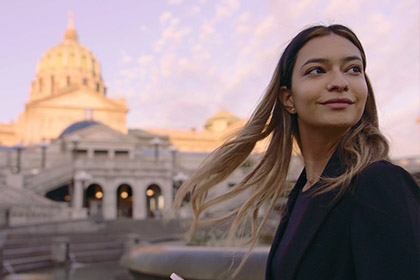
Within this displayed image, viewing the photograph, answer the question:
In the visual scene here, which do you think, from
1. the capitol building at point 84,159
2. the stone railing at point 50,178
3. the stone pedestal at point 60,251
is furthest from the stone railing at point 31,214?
the stone railing at point 50,178

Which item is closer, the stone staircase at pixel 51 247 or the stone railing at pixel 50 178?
the stone staircase at pixel 51 247

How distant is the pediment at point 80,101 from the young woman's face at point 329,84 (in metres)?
68.8

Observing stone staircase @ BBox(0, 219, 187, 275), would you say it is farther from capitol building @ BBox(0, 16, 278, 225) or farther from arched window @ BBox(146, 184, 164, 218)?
arched window @ BBox(146, 184, 164, 218)

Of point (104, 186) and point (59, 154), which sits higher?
point (59, 154)

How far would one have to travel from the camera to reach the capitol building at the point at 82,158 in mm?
36344

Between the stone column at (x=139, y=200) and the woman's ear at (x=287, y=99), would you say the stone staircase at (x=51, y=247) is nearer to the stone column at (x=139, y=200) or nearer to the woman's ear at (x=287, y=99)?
the woman's ear at (x=287, y=99)

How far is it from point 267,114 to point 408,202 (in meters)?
0.97

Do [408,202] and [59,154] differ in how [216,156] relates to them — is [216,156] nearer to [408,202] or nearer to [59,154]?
[408,202]

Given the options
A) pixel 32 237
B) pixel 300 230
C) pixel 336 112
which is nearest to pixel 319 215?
pixel 300 230

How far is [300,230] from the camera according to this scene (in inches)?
64.2

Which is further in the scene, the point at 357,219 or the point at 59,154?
the point at 59,154

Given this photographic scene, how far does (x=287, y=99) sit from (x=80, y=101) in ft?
231

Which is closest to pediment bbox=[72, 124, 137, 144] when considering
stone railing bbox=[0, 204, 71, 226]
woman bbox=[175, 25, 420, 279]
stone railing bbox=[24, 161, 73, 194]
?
stone railing bbox=[24, 161, 73, 194]

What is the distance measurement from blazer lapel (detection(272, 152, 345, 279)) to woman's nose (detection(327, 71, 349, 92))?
0.32m
